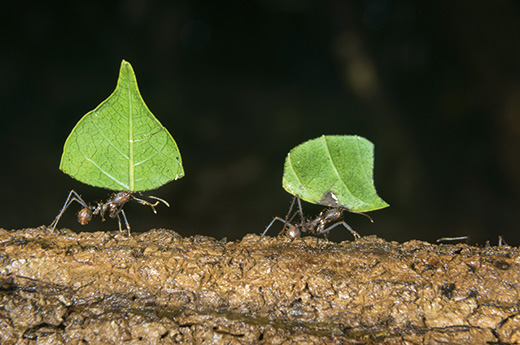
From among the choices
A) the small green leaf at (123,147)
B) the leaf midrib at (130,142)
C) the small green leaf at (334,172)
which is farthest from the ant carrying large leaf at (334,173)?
the leaf midrib at (130,142)

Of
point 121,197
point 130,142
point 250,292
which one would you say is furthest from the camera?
point 121,197

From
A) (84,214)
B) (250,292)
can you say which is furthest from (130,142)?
(250,292)

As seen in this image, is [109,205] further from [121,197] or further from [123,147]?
[123,147]

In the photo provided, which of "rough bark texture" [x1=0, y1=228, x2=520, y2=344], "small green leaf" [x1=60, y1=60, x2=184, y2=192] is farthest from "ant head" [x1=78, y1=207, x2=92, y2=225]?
"rough bark texture" [x1=0, y1=228, x2=520, y2=344]

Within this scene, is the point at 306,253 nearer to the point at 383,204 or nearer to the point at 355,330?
the point at 355,330

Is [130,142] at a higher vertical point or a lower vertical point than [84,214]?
higher

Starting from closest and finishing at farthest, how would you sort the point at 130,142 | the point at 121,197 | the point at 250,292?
the point at 250,292
the point at 130,142
the point at 121,197

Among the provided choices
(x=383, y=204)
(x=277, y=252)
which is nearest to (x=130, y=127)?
(x=277, y=252)
